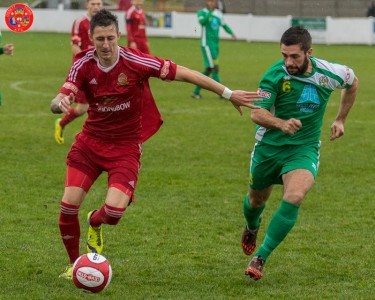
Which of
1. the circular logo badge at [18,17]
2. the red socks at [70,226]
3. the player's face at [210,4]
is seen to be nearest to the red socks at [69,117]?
the circular logo badge at [18,17]

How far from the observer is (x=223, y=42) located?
1571 inches

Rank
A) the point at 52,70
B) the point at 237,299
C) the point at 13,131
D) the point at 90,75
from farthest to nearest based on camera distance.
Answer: the point at 52,70
the point at 13,131
the point at 90,75
the point at 237,299

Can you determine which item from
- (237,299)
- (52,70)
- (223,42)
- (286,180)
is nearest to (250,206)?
(286,180)

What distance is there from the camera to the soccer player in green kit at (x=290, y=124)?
746 cm

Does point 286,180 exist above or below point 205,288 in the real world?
above

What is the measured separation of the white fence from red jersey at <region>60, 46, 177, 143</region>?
3202 cm

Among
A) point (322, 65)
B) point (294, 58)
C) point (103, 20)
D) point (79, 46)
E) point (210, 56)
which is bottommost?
point (210, 56)

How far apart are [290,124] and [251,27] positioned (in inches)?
1342

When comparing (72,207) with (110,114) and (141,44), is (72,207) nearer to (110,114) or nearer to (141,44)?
(110,114)

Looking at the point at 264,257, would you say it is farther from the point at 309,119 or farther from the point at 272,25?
the point at 272,25

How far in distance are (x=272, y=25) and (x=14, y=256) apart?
110ft

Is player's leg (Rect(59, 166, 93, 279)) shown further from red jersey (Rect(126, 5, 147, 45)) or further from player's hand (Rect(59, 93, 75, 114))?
red jersey (Rect(126, 5, 147, 45))

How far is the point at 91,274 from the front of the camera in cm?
673

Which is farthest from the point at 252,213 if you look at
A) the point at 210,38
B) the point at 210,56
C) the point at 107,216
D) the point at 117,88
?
the point at 210,38
